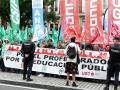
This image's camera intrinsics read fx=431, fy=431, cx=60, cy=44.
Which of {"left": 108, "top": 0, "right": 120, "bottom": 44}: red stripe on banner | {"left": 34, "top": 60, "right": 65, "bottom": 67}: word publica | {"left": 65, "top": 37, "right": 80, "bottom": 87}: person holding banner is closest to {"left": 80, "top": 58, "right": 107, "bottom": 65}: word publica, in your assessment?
{"left": 34, "top": 60, "right": 65, "bottom": 67}: word publica

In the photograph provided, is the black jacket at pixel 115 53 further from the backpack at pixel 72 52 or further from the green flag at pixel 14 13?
the green flag at pixel 14 13

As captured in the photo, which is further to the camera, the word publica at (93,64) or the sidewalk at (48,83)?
the word publica at (93,64)

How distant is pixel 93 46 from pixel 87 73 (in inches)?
82.6

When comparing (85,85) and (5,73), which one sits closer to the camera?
(85,85)

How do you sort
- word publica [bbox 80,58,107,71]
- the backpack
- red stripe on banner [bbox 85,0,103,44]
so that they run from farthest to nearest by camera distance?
red stripe on banner [bbox 85,0,103,44], word publica [bbox 80,58,107,71], the backpack

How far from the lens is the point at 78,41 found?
18.4 m

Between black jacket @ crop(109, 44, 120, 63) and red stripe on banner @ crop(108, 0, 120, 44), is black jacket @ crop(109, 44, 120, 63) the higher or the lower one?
the lower one

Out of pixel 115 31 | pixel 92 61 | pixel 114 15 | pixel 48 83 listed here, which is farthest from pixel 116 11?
pixel 48 83

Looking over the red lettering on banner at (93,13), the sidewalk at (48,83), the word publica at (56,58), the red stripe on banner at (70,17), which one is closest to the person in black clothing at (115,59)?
the sidewalk at (48,83)

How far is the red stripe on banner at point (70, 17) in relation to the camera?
1788 cm

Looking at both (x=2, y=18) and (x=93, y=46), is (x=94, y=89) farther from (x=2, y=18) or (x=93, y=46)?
(x=2, y=18)

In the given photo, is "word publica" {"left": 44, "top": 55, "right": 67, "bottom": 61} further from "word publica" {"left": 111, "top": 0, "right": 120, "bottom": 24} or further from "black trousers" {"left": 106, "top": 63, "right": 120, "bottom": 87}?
"black trousers" {"left": 106, "top": 63, "right": 120, "bottom": 87}

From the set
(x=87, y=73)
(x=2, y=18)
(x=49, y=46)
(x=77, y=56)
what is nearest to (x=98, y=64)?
(x=87, y=73)

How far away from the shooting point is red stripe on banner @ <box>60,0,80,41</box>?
17875mm
